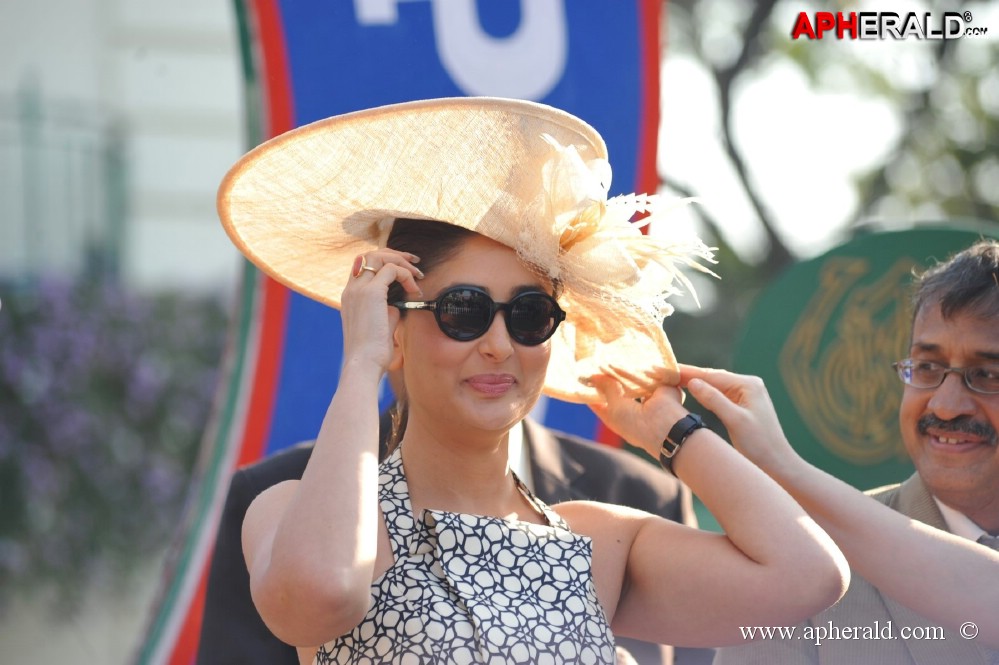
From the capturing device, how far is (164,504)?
7008 millimetres

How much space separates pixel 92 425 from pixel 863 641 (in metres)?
4.64

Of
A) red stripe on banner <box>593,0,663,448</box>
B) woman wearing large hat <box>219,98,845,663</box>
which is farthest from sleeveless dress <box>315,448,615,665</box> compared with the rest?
red stripe on banner <box>593,0,663,448</box>

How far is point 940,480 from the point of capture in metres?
2.94

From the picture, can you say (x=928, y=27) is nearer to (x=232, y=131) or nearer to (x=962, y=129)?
(x=232, y=131)

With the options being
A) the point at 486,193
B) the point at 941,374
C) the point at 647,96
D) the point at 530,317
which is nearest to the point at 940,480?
the point at 941,374

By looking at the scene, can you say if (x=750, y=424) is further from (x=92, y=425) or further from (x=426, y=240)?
(x=92, y=425)

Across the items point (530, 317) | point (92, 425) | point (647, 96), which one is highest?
point (647, 96)

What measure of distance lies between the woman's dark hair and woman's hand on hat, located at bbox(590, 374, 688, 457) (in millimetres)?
504

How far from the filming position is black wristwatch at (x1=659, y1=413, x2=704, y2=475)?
8.13 ft

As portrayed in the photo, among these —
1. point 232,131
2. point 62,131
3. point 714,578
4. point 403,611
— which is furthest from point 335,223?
point 232,131

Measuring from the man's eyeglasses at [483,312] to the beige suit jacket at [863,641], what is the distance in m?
0.98

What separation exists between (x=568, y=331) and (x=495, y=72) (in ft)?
4.55

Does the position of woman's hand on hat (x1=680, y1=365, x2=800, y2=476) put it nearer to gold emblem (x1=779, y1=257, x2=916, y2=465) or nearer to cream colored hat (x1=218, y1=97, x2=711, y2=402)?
cream colored hat (x1=218, y1=97, x2=711, y2=402)

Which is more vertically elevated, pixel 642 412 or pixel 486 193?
pixel 486 193
